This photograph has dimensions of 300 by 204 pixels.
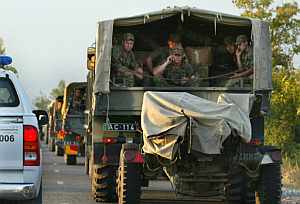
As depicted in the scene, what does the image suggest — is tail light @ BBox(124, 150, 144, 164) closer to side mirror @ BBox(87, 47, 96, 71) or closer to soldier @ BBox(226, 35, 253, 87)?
soldier @ BBox(226, 35, 253, 87)

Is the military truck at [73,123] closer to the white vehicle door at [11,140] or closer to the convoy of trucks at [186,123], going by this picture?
A: the convoy of trucks at [186,123]

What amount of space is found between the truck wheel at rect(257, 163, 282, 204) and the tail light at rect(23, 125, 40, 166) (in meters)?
5.39

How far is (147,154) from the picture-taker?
13.6m

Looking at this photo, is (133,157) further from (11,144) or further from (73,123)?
(73,123)

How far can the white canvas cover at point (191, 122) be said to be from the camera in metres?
12.9

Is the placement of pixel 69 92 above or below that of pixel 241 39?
below

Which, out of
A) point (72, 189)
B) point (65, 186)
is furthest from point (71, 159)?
point (72, 189)

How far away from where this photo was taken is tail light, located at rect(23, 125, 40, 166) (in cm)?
984

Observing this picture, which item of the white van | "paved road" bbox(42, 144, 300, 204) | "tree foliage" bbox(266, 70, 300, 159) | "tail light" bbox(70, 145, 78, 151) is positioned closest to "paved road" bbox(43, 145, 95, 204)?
"paved road" bbox(42, 144, 300, 204)

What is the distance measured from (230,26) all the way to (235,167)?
10.8 ft

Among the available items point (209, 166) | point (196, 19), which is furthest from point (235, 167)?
point (196, 19)

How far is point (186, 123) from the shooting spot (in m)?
12.9

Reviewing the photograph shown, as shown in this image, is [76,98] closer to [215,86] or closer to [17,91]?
[215,86]

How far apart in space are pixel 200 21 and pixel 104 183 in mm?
3155
